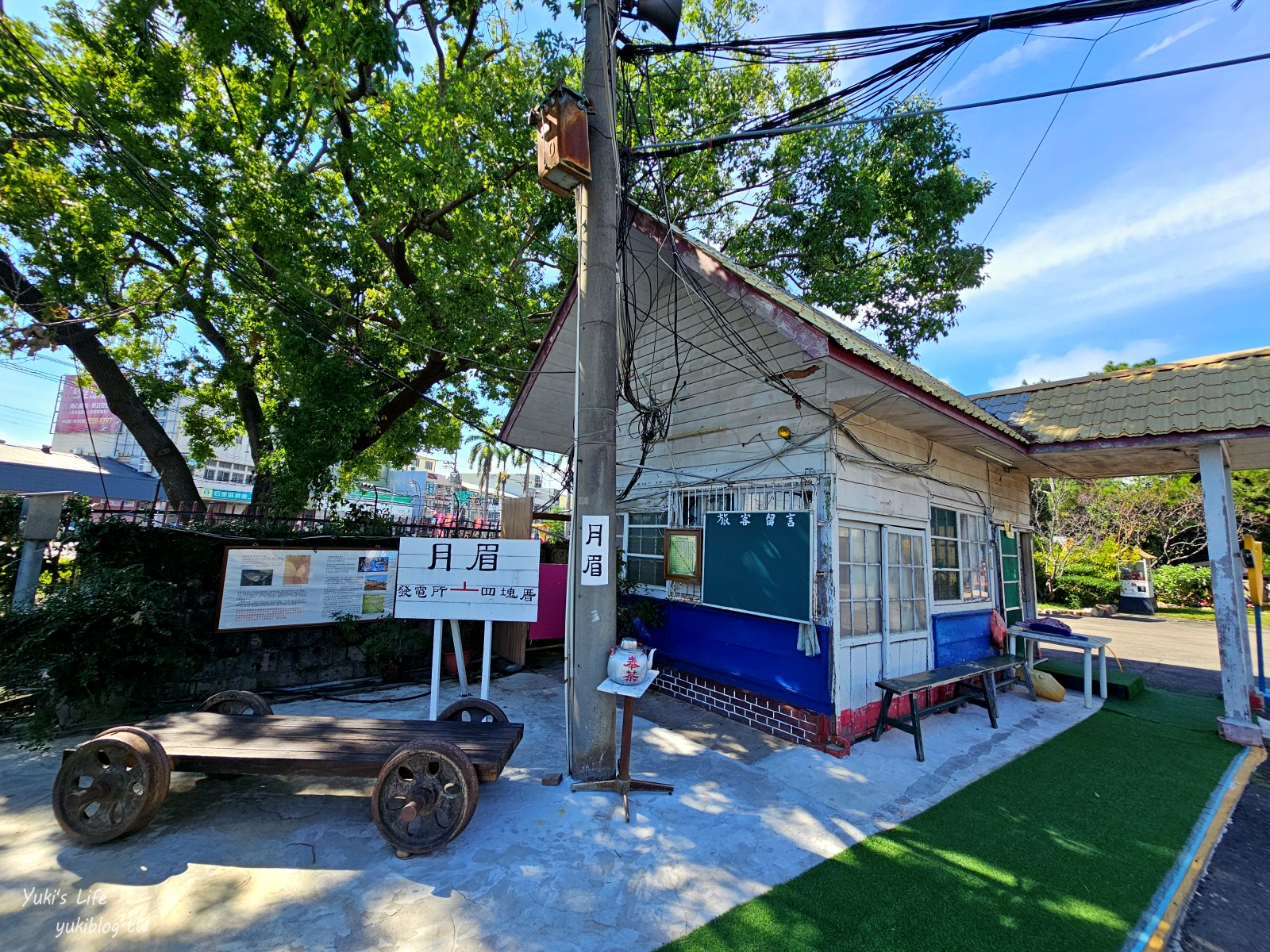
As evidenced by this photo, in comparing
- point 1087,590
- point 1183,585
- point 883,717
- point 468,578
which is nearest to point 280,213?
point 468,578

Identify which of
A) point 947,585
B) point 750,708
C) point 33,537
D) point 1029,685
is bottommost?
point 1029,685

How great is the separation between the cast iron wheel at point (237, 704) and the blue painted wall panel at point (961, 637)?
7.40 m

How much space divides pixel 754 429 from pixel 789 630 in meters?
2.35

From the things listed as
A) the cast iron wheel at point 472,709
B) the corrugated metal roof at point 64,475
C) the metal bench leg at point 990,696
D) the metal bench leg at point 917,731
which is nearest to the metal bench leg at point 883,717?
the metal bench leg at point 917,731

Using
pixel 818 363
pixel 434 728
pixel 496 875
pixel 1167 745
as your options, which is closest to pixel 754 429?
pixel 818 363

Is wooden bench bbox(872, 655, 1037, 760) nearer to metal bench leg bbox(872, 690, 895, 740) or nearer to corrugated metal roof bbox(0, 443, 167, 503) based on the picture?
metal bench leg bbox(872, 690, 895, 740)

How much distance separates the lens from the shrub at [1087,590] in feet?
65.0

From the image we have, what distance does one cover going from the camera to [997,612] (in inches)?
323

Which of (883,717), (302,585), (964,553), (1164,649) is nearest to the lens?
(883,717)

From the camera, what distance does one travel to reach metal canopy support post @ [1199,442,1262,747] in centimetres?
612

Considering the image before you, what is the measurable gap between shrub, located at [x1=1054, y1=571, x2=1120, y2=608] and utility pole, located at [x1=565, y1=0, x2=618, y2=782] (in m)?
23.5

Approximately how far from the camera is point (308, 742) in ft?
12.1

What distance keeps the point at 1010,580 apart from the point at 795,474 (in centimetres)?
591

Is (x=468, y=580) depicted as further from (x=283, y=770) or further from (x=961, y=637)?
(x=961, y=637)
